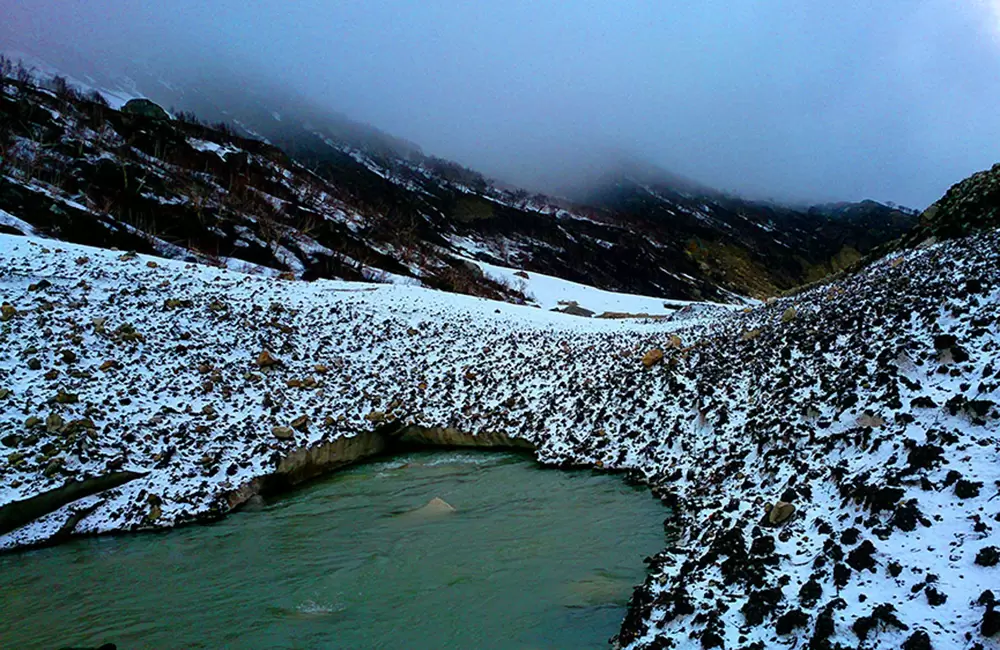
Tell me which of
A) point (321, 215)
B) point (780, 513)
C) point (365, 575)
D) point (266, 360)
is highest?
point (321, 215)

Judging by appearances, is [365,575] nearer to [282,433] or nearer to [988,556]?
[282,433]

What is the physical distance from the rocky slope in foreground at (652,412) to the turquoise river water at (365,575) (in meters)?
0.74

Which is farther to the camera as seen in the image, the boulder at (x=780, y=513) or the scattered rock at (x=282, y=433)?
the scattered rock at (x=282, y=433)

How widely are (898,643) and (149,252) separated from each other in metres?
36.2

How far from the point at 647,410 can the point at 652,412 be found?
6.3 inches

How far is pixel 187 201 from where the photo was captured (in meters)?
37.7

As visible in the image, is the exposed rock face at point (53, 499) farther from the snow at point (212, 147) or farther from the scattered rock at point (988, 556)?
the snow at point (212, 147)

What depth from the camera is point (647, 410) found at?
38.5ft

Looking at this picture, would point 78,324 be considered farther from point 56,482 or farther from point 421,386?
point 421,386

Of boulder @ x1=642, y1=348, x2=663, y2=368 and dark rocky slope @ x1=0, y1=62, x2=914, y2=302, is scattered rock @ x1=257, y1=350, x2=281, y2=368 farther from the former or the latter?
dark rocky slope @ x1=0, y1=62, x2=914, y2=302

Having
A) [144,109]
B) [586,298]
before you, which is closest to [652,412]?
[586,298]

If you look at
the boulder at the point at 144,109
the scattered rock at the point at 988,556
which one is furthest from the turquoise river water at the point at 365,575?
the boulder at the point at 144,109

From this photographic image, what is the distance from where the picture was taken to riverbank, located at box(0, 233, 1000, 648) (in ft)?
15.9

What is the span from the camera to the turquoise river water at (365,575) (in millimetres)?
5895
